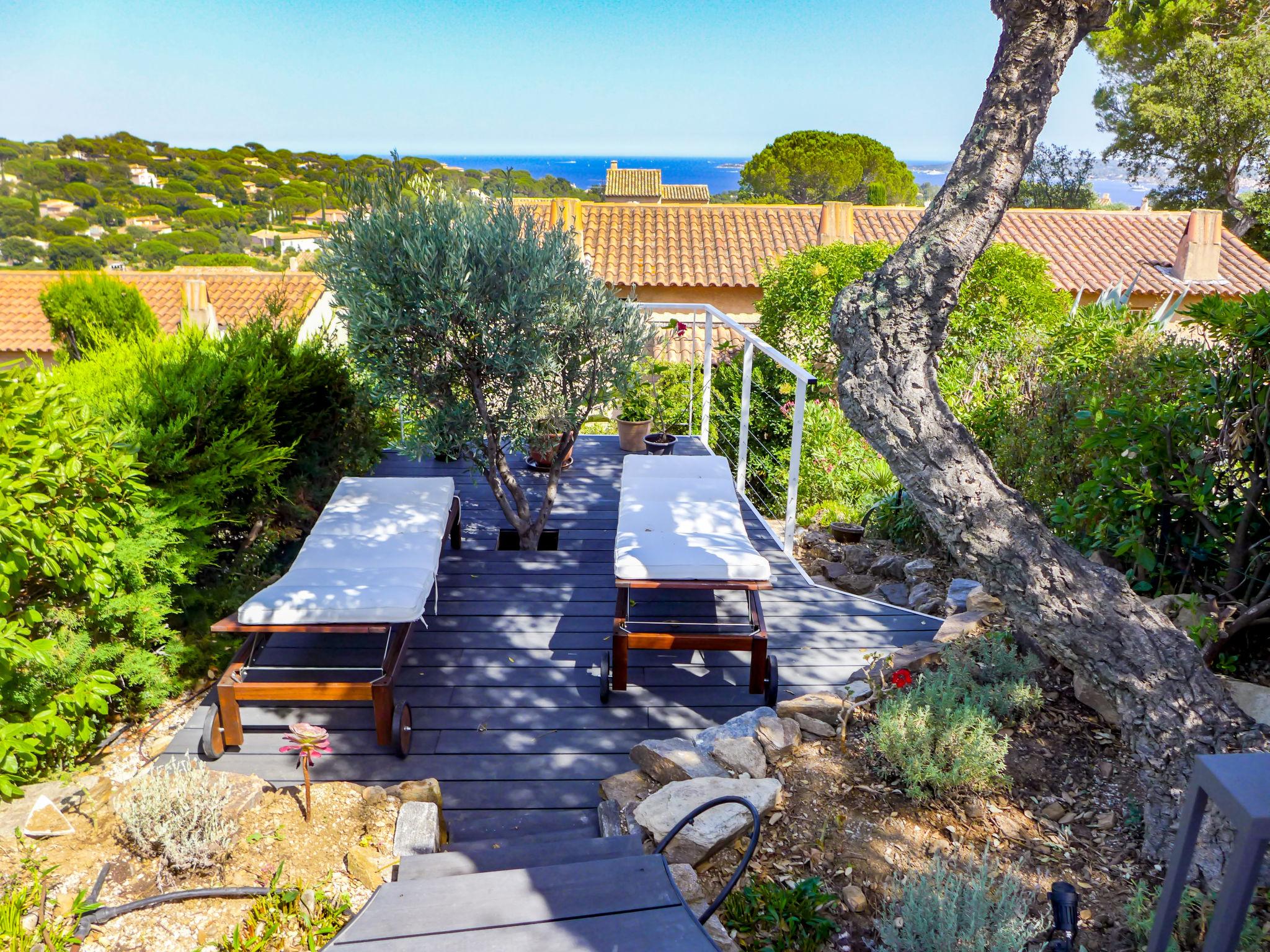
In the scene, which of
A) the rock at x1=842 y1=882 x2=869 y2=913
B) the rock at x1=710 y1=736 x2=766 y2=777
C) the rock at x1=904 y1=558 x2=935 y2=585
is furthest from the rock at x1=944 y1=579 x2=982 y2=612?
the rock at x1=842 y1=882 x2=869 y2=913

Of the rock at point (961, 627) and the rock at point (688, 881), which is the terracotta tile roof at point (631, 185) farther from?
the rock at point (688, 881)

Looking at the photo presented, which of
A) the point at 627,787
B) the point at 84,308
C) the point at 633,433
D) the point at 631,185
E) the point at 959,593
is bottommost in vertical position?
the point at 627,787

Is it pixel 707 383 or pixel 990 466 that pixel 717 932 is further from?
pixel 707 383

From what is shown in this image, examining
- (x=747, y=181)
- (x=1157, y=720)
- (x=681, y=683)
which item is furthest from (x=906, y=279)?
(x=747, y=181)

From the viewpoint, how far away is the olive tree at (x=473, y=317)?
14.2 feet

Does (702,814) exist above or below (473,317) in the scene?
below

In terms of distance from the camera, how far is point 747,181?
44.2 metres

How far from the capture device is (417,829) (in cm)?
273

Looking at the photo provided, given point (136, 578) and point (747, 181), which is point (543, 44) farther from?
point (136, 578)

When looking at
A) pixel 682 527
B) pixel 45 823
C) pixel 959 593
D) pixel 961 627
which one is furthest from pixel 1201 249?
pixel 45 823

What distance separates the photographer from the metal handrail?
2.24 metres

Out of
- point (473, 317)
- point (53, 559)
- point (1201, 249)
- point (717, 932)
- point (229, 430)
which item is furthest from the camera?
point (1201, 249)

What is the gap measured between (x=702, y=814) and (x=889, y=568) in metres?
3.53

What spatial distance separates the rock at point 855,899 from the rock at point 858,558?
3.73 m
